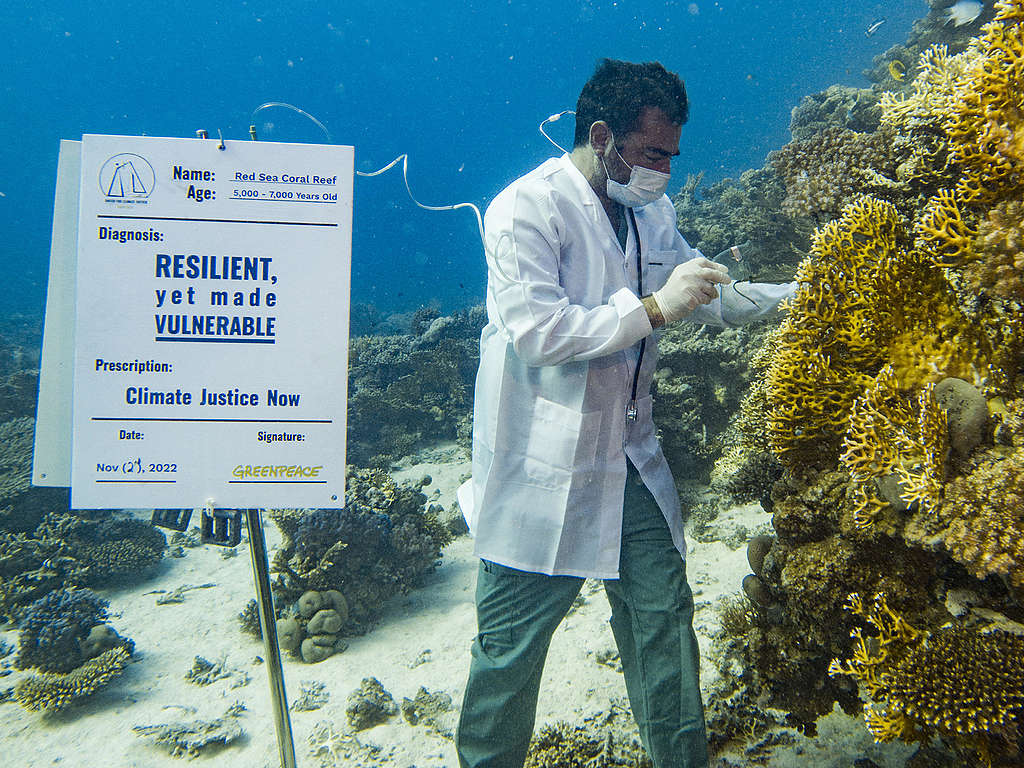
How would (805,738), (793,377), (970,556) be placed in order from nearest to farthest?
(970,556), (793,377), (805,738)

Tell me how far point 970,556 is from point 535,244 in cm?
172

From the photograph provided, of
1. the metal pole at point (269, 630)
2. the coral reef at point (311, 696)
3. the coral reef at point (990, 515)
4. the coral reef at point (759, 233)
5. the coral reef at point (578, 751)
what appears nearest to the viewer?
the coral reef at point (990, 515)

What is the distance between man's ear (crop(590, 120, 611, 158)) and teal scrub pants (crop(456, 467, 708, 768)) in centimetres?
174

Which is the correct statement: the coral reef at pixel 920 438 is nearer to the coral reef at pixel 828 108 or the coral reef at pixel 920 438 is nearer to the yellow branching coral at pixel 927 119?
the yellow branching coral at pixel 927 119

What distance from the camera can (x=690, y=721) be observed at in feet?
7.16

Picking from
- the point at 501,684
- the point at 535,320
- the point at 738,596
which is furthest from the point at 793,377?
the point at 738,596

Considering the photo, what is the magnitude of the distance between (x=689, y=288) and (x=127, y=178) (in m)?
1.88

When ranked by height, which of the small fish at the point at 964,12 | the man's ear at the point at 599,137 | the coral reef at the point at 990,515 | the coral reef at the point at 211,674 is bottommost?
the coral reef at the point at 211,674

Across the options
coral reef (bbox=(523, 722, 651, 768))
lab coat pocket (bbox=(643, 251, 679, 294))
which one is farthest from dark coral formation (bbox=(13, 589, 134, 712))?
lab coat pocket (bbox=(643, 251, 679, 294))

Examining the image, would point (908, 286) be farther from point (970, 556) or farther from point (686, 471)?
point (686, 471)

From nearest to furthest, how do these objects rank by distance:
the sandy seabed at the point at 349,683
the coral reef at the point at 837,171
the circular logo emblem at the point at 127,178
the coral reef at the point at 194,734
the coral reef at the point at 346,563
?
1. the circular logo emblem at the point at 127,178
2. the coral reef at the point at 837,171
3. the sandy seabed at the point at 349,683
4. the coral reef at the point at 194,734
5. the coral reef at the point at 346,563

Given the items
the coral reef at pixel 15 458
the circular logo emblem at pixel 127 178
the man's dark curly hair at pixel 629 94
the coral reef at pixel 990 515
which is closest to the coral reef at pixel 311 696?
the circular logo emblem at pixel 127 178

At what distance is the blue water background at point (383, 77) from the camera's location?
355ft

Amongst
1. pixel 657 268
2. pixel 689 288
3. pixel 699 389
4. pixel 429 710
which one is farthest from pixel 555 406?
pixel 699 389
